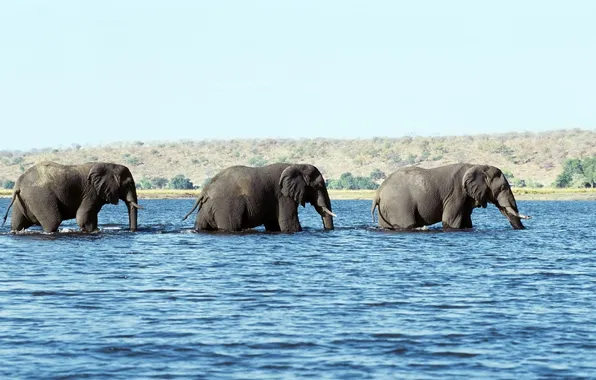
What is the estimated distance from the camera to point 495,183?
44.5 m

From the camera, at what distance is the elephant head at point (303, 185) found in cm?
4225

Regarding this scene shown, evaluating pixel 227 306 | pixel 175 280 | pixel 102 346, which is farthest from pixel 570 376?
pixel 175 280

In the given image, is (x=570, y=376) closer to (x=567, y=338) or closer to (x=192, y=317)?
(x=567, y=338)

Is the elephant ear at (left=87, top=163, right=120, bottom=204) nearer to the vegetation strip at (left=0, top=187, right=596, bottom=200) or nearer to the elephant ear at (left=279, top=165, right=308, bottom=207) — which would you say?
the elephant ear at (left=279, top=165, right=308, bottom=207)

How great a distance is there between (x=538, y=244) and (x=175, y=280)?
53.2 ft

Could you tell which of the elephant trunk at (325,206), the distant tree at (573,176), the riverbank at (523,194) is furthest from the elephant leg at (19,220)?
the distant tree at (573,176)

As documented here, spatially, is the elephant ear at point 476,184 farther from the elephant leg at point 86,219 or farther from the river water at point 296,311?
the elephant leg at point 86,219

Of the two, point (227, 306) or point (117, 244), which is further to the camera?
point (117, 244)

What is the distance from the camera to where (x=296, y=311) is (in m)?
22.4

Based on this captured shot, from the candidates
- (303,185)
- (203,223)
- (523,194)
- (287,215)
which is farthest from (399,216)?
(523,194)

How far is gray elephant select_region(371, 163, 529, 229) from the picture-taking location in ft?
142

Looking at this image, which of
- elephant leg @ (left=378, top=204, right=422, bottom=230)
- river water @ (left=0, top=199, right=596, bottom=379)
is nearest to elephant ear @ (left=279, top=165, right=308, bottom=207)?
elephant leg @ (left=378, top=204, right=422, bottom=230)

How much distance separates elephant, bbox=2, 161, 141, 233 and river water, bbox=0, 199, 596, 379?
2.67 metres

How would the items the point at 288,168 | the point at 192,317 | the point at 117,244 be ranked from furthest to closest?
the point at 288,168
the point at 117,244
the point at 192,317
